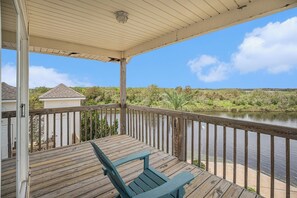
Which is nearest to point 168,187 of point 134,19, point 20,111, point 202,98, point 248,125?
→ point 248,125

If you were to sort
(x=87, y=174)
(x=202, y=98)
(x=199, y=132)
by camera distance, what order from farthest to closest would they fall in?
(x=202, y=98) < (x=199, y=132) < (x=87, y=174)

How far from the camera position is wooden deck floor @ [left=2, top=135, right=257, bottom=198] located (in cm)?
235

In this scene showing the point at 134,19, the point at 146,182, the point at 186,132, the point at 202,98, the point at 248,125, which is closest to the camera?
the point at 146,182

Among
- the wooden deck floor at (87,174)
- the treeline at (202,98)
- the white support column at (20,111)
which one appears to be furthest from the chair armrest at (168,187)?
the treeline at (202,98)

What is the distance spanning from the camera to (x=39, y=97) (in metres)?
8.05

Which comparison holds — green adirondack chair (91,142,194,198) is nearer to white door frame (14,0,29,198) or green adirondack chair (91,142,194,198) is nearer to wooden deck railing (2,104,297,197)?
wooden deck railing (2,104,297,197)

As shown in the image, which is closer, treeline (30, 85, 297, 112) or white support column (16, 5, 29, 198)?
white support column (16, 5, 29, 198)

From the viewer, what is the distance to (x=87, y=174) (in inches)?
113

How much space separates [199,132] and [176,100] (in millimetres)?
7207

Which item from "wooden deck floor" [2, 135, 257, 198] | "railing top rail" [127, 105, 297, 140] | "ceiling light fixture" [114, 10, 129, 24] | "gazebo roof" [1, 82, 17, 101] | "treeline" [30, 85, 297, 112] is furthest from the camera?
"treeline" [30, 85, 297, 112]

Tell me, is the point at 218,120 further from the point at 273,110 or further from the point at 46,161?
the point at 273,110

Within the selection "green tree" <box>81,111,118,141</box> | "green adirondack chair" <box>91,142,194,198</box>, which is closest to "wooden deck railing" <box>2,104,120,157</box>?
"green tree" <box>81,111,118,141</box>

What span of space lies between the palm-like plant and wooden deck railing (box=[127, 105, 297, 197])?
18.0 feet

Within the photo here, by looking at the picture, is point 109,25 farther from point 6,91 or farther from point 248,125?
point 248,125
